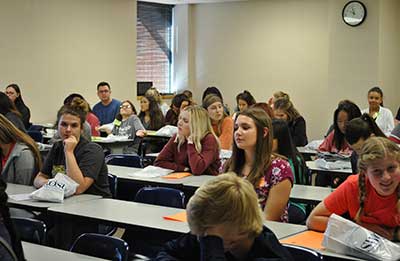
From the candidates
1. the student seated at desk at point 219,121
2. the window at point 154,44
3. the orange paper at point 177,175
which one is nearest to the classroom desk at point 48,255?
the orange paper at point 177,175

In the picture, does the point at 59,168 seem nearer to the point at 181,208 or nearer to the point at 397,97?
the point at 181,208

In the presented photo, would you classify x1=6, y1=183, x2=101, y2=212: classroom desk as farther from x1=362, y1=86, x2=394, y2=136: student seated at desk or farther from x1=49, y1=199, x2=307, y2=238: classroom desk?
x1=362, y1=86, x2=394, y2=136: student seated at desk

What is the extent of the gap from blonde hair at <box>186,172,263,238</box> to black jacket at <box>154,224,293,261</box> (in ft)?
0.20

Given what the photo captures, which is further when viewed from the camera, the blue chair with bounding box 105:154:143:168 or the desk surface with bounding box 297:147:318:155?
the desk surface with bounding box 297:147:318:155

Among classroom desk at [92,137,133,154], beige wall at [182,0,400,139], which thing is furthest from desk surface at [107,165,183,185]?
beige wall at [182,0,400,139]

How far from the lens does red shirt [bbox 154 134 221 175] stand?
548cm

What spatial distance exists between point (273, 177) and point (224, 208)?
65.1 inches

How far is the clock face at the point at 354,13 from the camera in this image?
1010 cm

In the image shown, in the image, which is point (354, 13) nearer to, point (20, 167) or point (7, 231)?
point (20, 167)

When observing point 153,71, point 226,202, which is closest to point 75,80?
point 153,71

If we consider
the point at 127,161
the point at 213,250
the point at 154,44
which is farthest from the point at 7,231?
the point at 154,44

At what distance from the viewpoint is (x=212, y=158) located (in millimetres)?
5562

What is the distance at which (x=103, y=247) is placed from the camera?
3057 mm

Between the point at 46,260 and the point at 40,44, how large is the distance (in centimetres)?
764
